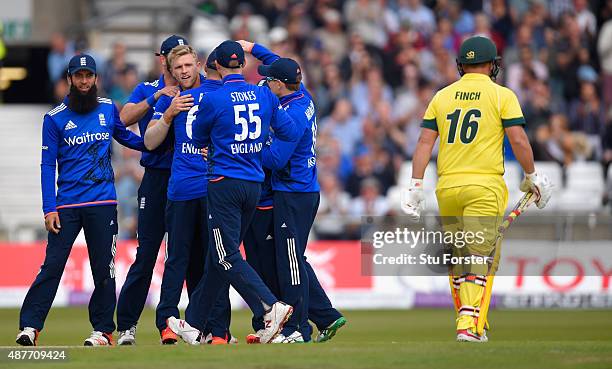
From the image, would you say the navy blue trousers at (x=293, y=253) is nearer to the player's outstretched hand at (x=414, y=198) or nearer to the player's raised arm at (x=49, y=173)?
the player's outstretched hand at (x=414, y=198)

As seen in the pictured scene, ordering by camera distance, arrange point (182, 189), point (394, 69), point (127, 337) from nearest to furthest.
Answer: point (182, 189), point (127, 337), point (394, 69)

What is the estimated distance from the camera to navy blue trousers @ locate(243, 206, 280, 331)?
12398mm

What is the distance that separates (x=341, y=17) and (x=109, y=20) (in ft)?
15.5

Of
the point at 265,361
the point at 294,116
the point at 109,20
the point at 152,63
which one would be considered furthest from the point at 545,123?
the point at 265,361

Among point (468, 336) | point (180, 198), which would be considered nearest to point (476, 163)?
point (468, 336)

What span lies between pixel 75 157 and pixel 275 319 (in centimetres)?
252

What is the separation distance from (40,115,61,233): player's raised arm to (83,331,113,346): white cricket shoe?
103 cm

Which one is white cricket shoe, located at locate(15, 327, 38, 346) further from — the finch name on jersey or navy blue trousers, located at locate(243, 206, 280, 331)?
the finch name on jersey

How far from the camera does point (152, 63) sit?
24.8 metres

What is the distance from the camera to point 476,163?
11578mm

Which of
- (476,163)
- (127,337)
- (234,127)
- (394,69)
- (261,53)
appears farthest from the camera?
(394,69)

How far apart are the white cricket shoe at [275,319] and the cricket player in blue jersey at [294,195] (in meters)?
0.69

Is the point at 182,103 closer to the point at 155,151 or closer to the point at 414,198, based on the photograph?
the point at 155,151

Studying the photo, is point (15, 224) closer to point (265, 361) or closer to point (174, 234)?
point (174, 234)
